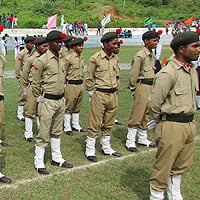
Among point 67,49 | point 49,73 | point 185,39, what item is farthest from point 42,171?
point 67,49

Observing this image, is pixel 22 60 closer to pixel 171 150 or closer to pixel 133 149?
pixel 133 149

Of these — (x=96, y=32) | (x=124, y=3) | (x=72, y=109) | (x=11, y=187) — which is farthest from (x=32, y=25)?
(x=11, y=187)

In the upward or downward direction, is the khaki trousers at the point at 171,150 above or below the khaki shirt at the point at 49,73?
below

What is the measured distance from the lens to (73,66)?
25.4ft

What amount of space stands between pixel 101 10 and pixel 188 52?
186ft

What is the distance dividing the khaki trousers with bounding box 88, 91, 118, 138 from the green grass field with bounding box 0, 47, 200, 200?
24.8 inches

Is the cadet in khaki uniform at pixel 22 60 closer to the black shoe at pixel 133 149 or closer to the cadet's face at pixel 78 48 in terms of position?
the cadet's face at pixel 78 48

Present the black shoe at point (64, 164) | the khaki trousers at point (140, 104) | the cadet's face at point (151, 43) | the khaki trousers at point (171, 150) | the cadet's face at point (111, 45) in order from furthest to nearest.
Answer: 1. the khaki trousers at point (140, 104)
2. the cadet's face at point (151, 43)
3. the cadet's face at point (111, 45)
4. the black shoe at point (64, 164)
5. the khaki trousers at point (171, 150)

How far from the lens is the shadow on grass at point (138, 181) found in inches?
194

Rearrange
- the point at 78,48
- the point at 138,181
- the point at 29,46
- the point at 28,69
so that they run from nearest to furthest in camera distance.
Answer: the point at 138,181
the point at 28,69
the point at 78,48
the point at 29,46

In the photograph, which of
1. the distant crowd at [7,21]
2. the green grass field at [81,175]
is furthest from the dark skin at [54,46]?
the distant crowd at [7,21]

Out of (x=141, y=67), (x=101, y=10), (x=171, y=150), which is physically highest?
(x=101, y=10)

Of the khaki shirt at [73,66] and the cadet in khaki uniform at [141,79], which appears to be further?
the khaki shirt at [73,66]

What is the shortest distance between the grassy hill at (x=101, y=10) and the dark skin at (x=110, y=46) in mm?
36814
